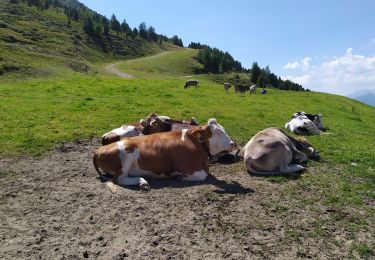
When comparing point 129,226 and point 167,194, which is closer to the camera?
point 129,226

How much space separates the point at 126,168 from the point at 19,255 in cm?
387

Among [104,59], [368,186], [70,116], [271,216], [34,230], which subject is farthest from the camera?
[104,59]

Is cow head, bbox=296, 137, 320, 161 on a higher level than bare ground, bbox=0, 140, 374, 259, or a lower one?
higher

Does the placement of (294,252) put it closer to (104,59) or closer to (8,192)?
(8,192)

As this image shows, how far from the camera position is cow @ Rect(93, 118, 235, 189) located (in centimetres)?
1000

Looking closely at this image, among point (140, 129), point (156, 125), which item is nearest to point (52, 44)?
point (140, 129)

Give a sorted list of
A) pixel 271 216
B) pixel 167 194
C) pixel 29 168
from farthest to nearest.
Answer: pixel 29 168
pixel 167 194
pixel 271 216

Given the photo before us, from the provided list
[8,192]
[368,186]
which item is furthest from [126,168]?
[368,186]

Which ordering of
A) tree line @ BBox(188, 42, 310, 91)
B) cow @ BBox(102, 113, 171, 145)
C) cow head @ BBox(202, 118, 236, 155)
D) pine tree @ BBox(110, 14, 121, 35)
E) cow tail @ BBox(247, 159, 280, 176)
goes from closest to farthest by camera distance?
cow tail @ BBox(247, 159, 280, 176) < cow head @ BBox(202, 118, 236, 155) < cow @ BBox(102, 113, 171, 145) < tree line @ BBox(188, 42, 310, 91) < pine tree @ BBox(110, 14, 121, 35)

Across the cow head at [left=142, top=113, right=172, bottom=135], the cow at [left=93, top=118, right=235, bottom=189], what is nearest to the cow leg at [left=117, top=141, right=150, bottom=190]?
the cow at [left=93, top=118, right=235, bottom=189]

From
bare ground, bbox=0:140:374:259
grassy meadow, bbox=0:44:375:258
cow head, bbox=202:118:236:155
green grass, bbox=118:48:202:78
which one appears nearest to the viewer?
bare ground, bbox=0:140:374:259

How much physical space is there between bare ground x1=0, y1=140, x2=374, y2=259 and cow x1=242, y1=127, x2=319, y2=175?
44 centimetres

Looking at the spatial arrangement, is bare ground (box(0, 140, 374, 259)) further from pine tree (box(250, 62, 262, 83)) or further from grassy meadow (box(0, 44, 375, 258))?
pine tree (box(250, 62, 262, 83))

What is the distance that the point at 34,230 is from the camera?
7258 mm
